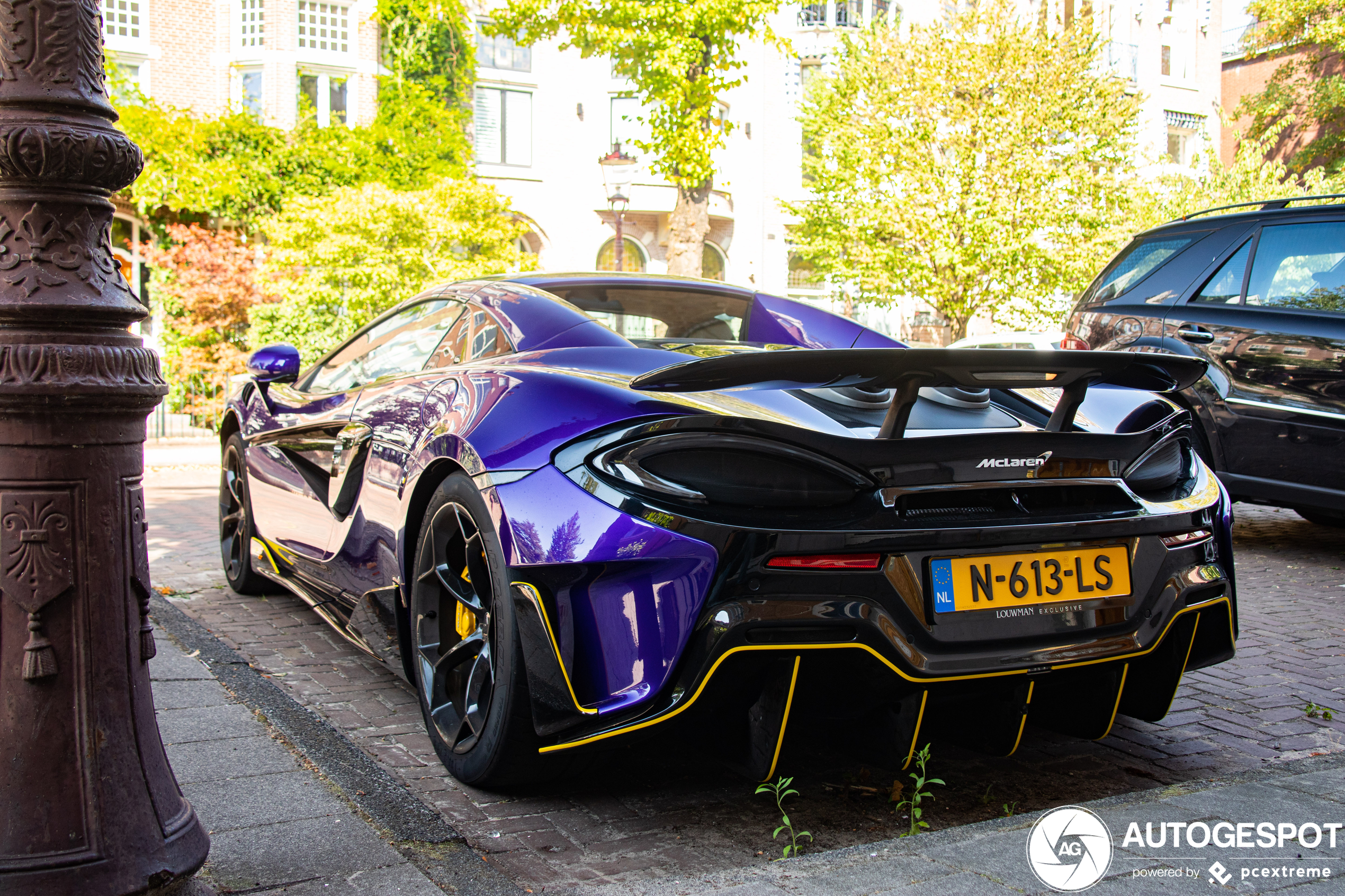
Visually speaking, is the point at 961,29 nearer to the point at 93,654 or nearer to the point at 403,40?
the point at 403,40

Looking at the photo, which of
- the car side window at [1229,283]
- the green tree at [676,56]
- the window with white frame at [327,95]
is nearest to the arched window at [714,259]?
the window with white frame at [327,95]

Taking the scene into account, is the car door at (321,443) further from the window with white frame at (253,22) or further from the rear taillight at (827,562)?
the window with white frame at (253,22)

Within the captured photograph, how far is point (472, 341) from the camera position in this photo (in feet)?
11.1

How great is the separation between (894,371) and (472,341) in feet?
5.06

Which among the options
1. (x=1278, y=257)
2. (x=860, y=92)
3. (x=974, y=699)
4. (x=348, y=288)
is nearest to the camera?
(x=974, y=699)

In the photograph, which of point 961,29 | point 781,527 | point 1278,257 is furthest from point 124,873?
point 961,29

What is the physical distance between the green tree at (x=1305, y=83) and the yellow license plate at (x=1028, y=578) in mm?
32796

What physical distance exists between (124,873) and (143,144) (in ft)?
76.8

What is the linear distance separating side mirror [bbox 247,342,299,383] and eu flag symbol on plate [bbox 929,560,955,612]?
318 centimetres

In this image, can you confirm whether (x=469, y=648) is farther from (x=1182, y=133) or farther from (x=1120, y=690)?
(x=1182, y=133)

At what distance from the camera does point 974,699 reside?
99.4 inches

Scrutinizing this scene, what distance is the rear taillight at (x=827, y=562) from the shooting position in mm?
2254

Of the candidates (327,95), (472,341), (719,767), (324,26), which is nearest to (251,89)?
(327,95)

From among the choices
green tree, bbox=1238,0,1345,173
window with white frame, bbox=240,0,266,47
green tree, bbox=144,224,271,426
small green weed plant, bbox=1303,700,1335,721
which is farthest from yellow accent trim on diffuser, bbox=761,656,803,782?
green tree, bbox=1238,0,1345,173
